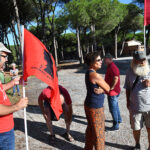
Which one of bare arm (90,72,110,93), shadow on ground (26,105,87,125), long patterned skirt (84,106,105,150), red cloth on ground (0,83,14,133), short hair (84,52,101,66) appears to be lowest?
shadow on ground (26,105,87,125)

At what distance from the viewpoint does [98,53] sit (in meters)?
2.46

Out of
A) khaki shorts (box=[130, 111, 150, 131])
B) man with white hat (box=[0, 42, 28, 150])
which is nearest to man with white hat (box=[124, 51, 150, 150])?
khaki shorts (box=[130, 111, 150, 131])

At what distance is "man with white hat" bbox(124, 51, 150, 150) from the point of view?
2430 millimetres

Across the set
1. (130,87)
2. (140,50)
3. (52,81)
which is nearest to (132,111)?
(130,87)

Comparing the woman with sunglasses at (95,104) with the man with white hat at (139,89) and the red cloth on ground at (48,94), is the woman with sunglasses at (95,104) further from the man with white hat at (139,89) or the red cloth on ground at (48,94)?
the red cloth on ground at (48,94)

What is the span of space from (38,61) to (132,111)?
168 cm

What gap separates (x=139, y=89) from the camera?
251cm

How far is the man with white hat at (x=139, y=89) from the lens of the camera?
243 cm

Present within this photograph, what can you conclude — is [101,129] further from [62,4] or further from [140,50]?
[62,4]

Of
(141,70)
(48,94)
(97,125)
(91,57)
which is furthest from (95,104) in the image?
(48,94)

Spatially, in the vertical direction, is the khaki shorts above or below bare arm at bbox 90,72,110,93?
below

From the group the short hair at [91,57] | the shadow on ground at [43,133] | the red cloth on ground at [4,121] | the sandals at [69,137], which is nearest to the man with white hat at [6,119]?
the red cloth on ground at [4,121]

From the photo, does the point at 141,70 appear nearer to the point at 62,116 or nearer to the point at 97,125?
the point at 97,125

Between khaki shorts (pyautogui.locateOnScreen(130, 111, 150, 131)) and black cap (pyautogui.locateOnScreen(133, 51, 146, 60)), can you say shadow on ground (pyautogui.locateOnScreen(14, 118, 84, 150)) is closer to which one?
khaki shorts (pyautogui.locateOnScreen(130, 111, 150, 131))
